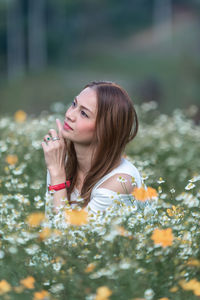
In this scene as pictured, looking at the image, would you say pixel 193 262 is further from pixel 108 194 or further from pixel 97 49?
pixel 97 49

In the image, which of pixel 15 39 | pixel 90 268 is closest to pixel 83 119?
pixel 90 268

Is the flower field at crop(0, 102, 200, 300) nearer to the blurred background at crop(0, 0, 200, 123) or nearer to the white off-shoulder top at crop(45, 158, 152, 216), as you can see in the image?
the white off-shoulder top at crop(45, 158, 152, 216)

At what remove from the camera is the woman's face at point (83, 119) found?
2832 mm

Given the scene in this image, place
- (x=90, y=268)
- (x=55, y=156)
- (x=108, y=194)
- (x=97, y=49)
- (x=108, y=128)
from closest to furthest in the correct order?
(x=90, y=268)
(x=108, y=194)
(x=108, y=128)
(x=55, y=156)
(x=97, y=49)

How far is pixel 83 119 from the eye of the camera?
2848 mm

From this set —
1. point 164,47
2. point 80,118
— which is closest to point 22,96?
point 164,47

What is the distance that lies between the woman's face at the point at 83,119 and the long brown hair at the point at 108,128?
3 centimetres

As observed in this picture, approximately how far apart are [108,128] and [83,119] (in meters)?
0.17

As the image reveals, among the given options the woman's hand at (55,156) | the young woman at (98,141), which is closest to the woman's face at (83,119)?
the young woman at (98,141)

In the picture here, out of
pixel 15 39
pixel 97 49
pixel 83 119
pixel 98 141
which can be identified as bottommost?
pixel 97 49

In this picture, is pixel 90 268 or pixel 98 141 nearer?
pixel 90 268

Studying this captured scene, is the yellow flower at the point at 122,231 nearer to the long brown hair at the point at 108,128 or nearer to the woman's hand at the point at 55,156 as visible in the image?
the long brown hair at the point at 108,128

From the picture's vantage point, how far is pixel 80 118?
9.34 feet

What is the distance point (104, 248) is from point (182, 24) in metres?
32.6
